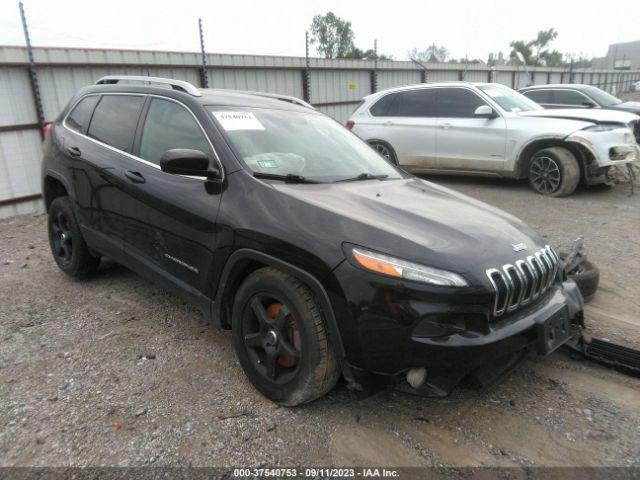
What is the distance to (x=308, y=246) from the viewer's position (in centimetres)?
245

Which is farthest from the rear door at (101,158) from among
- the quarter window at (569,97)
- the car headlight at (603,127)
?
the quarter window at (569,97)

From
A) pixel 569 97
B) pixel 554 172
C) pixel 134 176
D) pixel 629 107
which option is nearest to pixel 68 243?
pixel 134 176

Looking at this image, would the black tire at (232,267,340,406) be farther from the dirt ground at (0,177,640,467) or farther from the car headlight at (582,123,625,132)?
the car headlight at (582,123,625,132)

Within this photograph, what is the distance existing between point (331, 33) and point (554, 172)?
72.8 m

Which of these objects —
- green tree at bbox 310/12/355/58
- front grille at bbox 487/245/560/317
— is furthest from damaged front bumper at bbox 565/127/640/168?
green tree at bbox 310/12/355/58

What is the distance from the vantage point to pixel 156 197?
3289mm

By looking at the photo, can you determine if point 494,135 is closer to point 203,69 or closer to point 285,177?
point 203,69

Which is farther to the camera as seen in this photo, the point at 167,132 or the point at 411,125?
the point at 411,125

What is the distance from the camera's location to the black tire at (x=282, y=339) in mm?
2480

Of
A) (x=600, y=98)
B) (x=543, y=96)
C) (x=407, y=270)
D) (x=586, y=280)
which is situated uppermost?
(x=543, y=96)

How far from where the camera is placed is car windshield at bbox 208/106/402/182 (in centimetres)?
308

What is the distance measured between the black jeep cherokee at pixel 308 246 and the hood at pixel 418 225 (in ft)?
0.04

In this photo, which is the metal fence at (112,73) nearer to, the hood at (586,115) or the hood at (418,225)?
the hood at (586,115)

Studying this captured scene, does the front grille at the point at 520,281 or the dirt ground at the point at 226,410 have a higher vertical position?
the front grille at the point at 520,281
